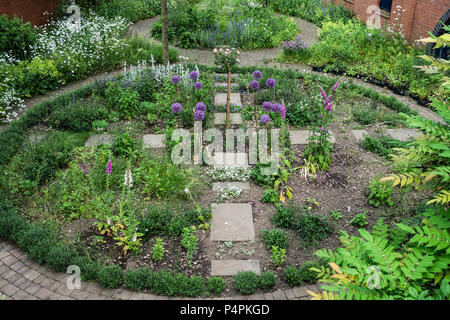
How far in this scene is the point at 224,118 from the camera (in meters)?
8.23

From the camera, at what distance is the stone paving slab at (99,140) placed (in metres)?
7.48

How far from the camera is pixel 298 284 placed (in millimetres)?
4902

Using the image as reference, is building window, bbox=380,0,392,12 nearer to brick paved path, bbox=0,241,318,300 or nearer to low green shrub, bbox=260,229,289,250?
low green shrub, bbox=260,229,289,250

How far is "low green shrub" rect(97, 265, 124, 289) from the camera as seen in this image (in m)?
4.83

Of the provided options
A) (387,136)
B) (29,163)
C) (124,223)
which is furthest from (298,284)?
(29,163)

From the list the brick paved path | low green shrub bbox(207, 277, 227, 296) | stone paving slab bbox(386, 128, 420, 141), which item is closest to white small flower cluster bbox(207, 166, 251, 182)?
low green shrub bbox(207, 277, 227, 296)

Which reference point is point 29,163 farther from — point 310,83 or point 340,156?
point 310,83

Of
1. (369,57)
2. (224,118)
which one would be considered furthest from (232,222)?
(369,57)

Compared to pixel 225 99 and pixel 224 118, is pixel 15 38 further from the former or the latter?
pixel 224 118

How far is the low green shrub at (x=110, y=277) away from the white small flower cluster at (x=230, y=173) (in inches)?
90.1

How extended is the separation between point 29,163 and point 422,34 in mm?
10295

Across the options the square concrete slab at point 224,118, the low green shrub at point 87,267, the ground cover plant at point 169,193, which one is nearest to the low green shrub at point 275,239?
the ground cover plant at point 169,193

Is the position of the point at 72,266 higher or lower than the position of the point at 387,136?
lower

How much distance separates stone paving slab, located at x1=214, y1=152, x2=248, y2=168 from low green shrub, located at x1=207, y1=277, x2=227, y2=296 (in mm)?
2441
